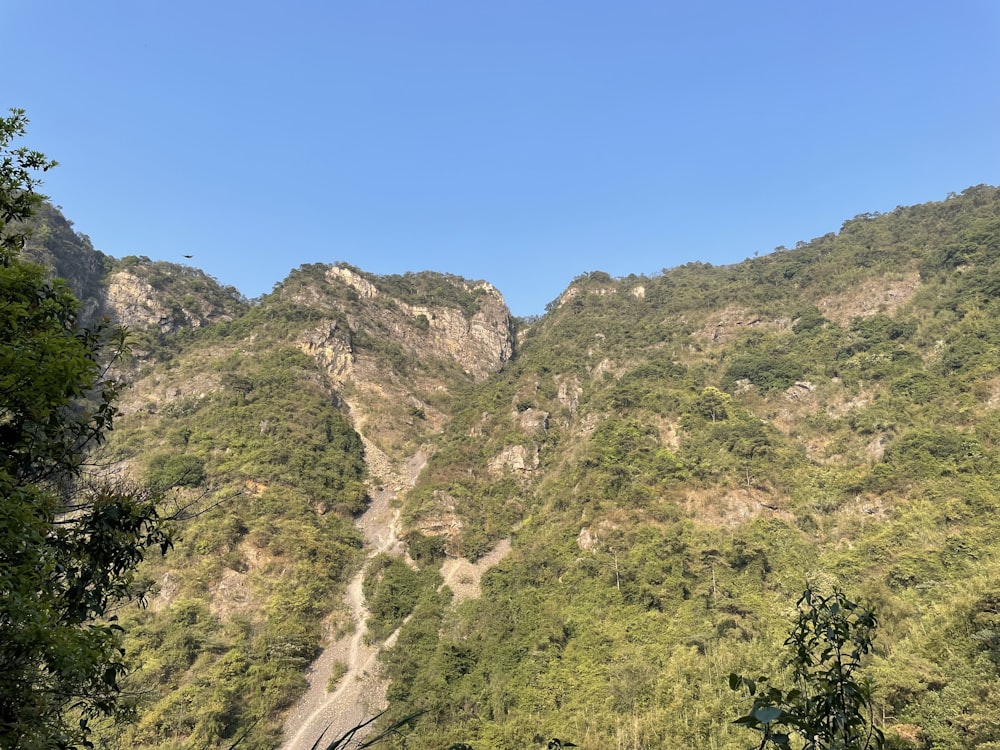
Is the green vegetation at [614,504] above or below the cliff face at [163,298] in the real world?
below

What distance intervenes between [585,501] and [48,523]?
45.5 m

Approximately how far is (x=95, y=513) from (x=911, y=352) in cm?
6637

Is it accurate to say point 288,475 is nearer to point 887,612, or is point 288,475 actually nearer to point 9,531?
point 887,612

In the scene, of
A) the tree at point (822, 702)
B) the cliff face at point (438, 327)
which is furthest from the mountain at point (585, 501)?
the cliff face at point (438, 327)

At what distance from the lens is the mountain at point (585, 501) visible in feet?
87.4

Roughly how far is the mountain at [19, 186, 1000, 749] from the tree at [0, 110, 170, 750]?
0.70 metres

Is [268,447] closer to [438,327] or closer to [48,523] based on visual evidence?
[438,327]

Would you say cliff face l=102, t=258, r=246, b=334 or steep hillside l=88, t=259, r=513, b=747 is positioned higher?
cliff face l=102, t=258, r=246, b=334

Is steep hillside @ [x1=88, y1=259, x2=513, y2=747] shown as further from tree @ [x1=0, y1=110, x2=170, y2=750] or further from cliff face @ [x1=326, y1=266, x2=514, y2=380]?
tree @ [x1=0, y1=110, x2=170, y2=750]

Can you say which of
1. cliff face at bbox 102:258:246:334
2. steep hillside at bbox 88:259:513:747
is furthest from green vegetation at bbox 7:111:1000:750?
cliff face at bbox 102:258:246:334

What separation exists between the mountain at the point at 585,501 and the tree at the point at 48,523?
0.70 m

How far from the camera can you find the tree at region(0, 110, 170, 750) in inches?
171

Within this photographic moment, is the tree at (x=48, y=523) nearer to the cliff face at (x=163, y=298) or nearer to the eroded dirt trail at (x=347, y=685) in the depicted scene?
the eroded dirt trail at (x=347, y=685)

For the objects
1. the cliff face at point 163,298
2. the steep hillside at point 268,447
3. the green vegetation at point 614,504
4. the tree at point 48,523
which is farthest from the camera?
the cliff face at point 163,298
